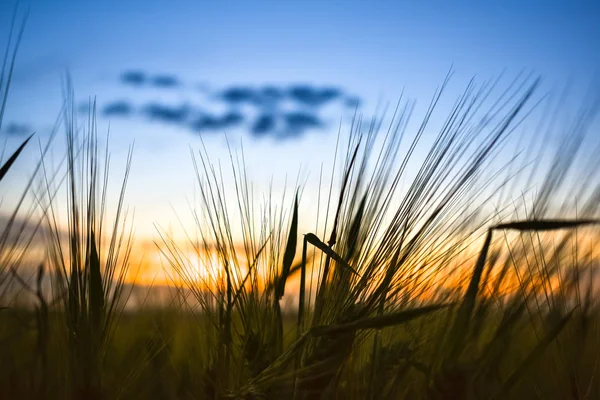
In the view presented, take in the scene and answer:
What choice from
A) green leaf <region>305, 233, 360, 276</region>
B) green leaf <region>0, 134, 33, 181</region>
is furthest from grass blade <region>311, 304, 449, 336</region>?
green leaf <region>0, 134, 33, 181</region>

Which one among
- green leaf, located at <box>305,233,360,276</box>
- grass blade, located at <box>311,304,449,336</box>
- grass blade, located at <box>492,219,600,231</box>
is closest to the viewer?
grass blade, located at <box>311,304,449,336</box>

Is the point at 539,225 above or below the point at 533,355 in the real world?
above

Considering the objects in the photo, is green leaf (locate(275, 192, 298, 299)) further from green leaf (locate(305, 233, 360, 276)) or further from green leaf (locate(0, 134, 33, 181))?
green leaf (locate(0, 134, 33, 181))

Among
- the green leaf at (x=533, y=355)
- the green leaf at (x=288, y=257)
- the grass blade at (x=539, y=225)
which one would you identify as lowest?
the green leaf at (x=533, y=355)

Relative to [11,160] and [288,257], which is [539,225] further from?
[11,160]

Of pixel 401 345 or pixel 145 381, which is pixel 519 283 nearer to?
pixel 401 345

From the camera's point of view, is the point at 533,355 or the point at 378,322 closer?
the point at 378,322

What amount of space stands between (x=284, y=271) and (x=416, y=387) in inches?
19.6

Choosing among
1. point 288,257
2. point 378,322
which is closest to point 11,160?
point 288,257

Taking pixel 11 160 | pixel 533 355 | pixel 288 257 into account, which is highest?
pixel 11 160

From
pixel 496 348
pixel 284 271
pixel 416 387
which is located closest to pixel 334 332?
pixel 284 271

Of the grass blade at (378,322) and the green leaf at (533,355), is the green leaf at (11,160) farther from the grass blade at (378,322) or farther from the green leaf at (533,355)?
the green leaf at (533,355)

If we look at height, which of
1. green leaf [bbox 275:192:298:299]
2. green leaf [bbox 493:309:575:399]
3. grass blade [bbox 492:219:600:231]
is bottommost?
green leaf [bbox 493:309:575:399]

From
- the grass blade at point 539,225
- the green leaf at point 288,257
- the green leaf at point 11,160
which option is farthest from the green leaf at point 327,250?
the green leaf at point 11,160
